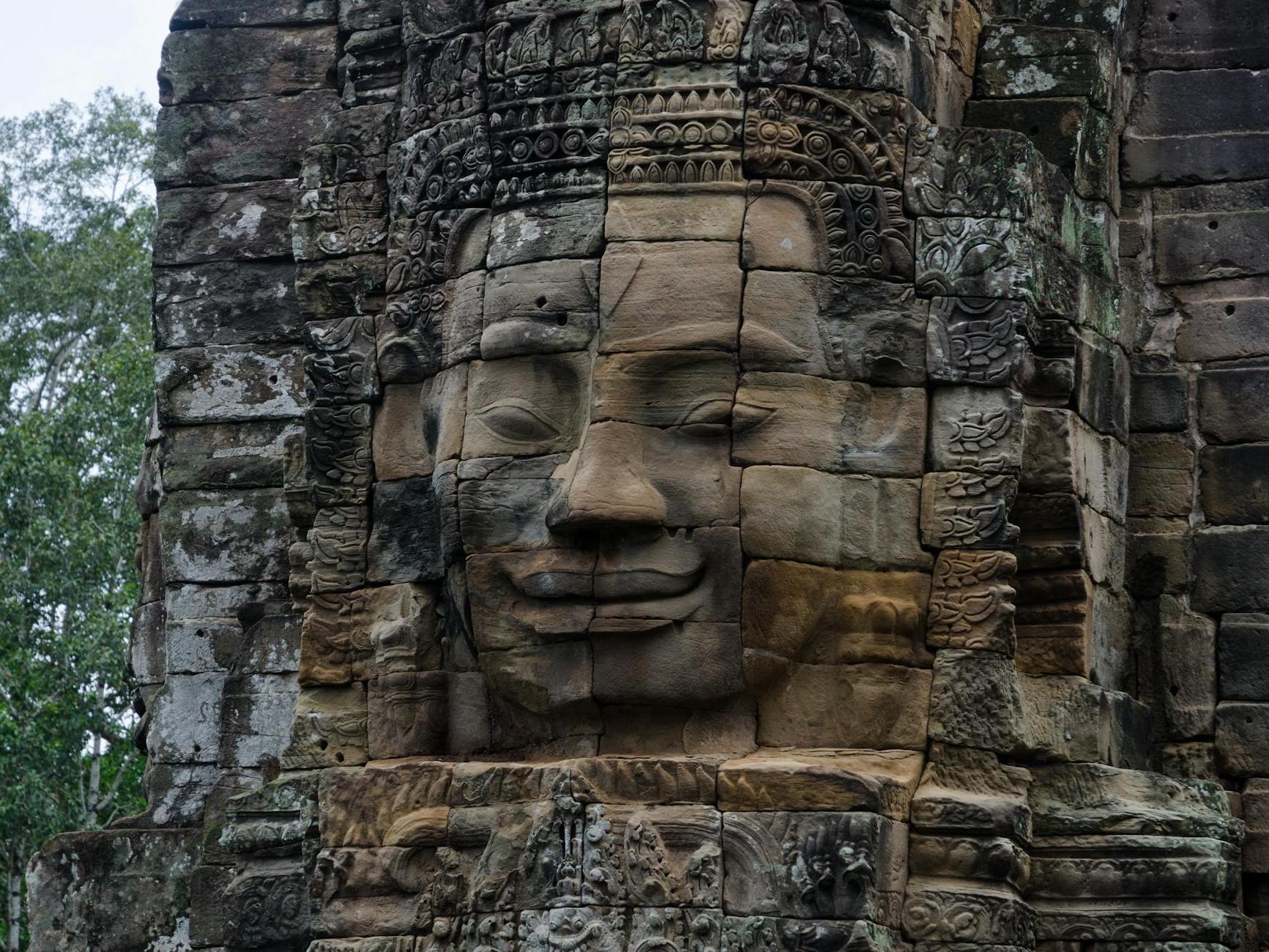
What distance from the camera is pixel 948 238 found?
11430mm


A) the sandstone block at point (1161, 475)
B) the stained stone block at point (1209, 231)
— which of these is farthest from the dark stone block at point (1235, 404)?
the stained stone block at point (1209, 231)

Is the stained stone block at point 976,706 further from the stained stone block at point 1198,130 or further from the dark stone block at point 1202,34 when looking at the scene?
the dark stone block at point 1202,34

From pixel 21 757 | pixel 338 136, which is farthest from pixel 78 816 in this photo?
pixel 338 136

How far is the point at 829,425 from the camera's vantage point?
1123 cm

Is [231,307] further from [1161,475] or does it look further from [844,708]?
[1161,475]

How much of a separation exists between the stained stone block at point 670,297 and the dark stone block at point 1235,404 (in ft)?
8.33

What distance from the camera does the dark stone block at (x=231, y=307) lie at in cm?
1434

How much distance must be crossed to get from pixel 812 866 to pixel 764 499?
147 centimetres

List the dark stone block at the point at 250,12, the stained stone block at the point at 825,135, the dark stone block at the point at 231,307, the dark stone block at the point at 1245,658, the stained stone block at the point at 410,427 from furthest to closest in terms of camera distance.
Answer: the dark stone block at the point at 250,12, the dark stone block at the point at 231,307, the dark stone block at the point at 1245,658, the stained stone block at the point at 410,427, the stained stone block at the point at 825,135

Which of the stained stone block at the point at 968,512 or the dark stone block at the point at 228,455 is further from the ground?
the dark stone block at the point at 228,455

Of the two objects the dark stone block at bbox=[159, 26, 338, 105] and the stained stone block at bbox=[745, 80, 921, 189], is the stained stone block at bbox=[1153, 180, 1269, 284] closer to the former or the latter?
the stained stone block at bbox=[745, 80, 921, 189]

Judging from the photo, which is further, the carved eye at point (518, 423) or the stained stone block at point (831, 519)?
the carved eye at point (518, 423)

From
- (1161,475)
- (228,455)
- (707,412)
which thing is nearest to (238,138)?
(228,455)

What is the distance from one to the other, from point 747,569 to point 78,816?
1416cm
